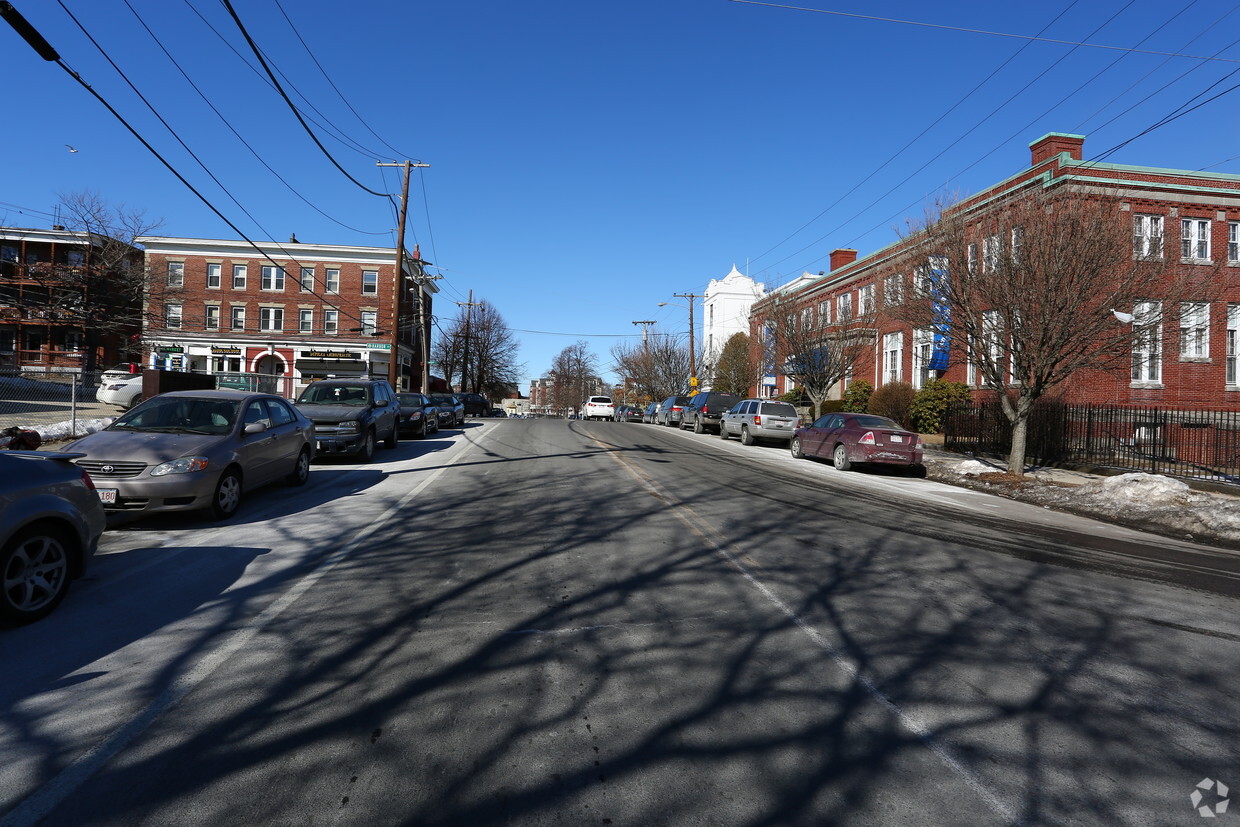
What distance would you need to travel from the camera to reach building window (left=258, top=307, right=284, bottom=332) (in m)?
51.3

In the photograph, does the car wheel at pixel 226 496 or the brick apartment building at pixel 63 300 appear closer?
the car wheel at pixel 226 496

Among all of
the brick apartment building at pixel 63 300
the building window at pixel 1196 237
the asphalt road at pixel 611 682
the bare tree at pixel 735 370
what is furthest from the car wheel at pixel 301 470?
the bare tree at pixel 735 370

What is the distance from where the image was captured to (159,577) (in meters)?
6.04

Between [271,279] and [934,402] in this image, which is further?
[271,279]

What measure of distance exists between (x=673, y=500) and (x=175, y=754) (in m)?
7.96

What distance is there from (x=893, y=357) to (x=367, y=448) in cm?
A: 2749

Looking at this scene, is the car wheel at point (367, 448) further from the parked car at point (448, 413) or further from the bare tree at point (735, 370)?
the bare tree at point (735, 370)

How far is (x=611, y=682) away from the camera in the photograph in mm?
4035

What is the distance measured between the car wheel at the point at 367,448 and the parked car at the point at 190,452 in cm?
401

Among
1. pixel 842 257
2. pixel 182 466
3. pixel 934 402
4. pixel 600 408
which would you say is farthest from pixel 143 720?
pixel 600 408

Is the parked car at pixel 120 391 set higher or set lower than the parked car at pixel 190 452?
higher

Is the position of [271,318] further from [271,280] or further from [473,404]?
[473,404]

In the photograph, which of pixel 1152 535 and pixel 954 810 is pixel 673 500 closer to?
pixel 1152 535

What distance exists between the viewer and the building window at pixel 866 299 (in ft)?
101
